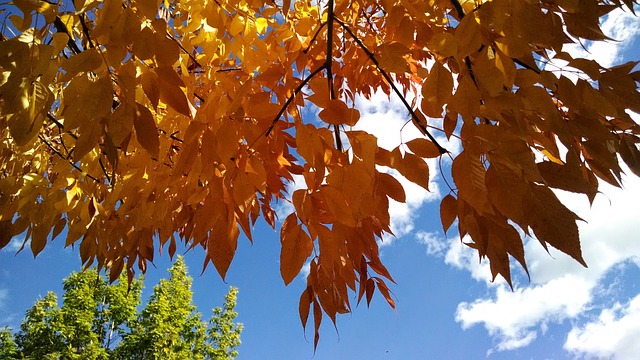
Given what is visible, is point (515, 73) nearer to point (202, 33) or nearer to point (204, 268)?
point (204, 268)

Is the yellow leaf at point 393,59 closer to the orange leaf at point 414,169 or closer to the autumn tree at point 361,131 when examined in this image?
the autumn tree at point 361,131

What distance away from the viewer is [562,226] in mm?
728

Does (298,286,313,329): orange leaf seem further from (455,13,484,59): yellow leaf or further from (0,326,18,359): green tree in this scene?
(0,326,18,359): green tree

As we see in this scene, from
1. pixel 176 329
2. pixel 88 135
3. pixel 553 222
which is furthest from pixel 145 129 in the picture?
pixel 176 329

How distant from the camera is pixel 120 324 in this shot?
12.6 m

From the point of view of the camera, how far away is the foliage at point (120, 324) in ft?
38.5

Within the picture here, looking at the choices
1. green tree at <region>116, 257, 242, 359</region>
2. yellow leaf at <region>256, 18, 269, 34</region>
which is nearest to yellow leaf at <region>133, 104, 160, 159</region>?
yellow leaf at <region>256, 18, 269, 34</region>

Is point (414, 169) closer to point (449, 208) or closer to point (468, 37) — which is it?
point (449, 208)

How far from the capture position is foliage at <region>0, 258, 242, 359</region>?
11.7 metres

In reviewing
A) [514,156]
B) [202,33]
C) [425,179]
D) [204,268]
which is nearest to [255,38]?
[202,33]

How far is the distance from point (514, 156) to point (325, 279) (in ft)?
1.71

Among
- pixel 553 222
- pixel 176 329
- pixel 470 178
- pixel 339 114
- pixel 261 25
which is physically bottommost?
pixel 553 222

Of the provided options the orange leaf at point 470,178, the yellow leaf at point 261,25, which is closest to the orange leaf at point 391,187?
the orange leaf at point 470,178

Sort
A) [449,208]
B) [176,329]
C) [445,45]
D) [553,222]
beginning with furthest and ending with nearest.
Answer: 1. [176,329]
2. [449,208]
3. [445,45]
4. [553,222]
